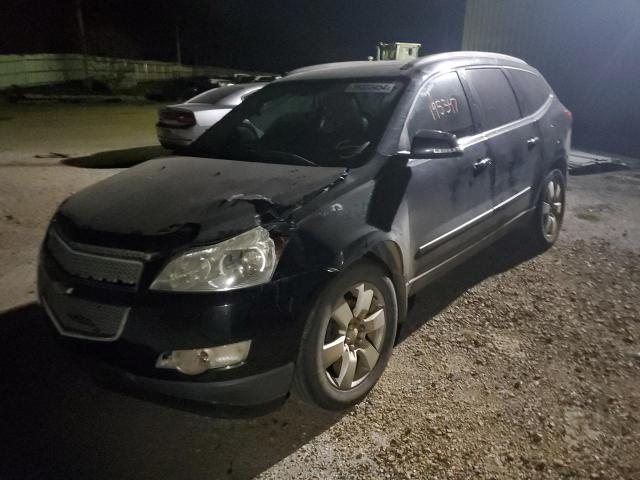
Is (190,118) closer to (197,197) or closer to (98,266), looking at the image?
(197,197)

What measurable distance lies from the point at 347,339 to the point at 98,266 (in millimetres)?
1219

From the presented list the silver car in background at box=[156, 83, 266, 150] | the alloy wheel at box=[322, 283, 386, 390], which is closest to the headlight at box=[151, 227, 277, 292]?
the alloy wheel at box=[322, 283, 386, 390]

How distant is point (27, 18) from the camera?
2212 cm

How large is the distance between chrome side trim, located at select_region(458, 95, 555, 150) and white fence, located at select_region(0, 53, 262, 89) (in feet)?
68.2

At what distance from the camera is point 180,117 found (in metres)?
7.44

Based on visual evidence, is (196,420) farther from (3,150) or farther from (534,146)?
(3,150)

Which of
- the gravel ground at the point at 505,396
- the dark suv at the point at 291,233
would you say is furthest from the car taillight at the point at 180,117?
the gravel ground at the point at 505,396

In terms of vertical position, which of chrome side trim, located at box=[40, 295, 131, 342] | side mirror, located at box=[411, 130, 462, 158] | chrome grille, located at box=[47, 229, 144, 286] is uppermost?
side mirror, located at box=[411, 130, 462, 158]

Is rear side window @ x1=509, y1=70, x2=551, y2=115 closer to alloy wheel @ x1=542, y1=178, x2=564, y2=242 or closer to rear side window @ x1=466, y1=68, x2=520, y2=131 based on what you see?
rear side window @ x1=466, y1=68, x2=520, y2=131

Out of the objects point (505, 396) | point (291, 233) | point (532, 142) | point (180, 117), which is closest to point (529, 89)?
point (532, 142)

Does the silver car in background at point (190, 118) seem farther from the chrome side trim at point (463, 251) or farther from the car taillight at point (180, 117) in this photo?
the chrome side trim at point (463, 251)

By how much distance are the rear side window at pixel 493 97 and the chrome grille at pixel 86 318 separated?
2.72m

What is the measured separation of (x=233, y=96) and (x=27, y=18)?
19665 millimetres

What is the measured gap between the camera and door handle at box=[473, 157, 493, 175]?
3328mm
